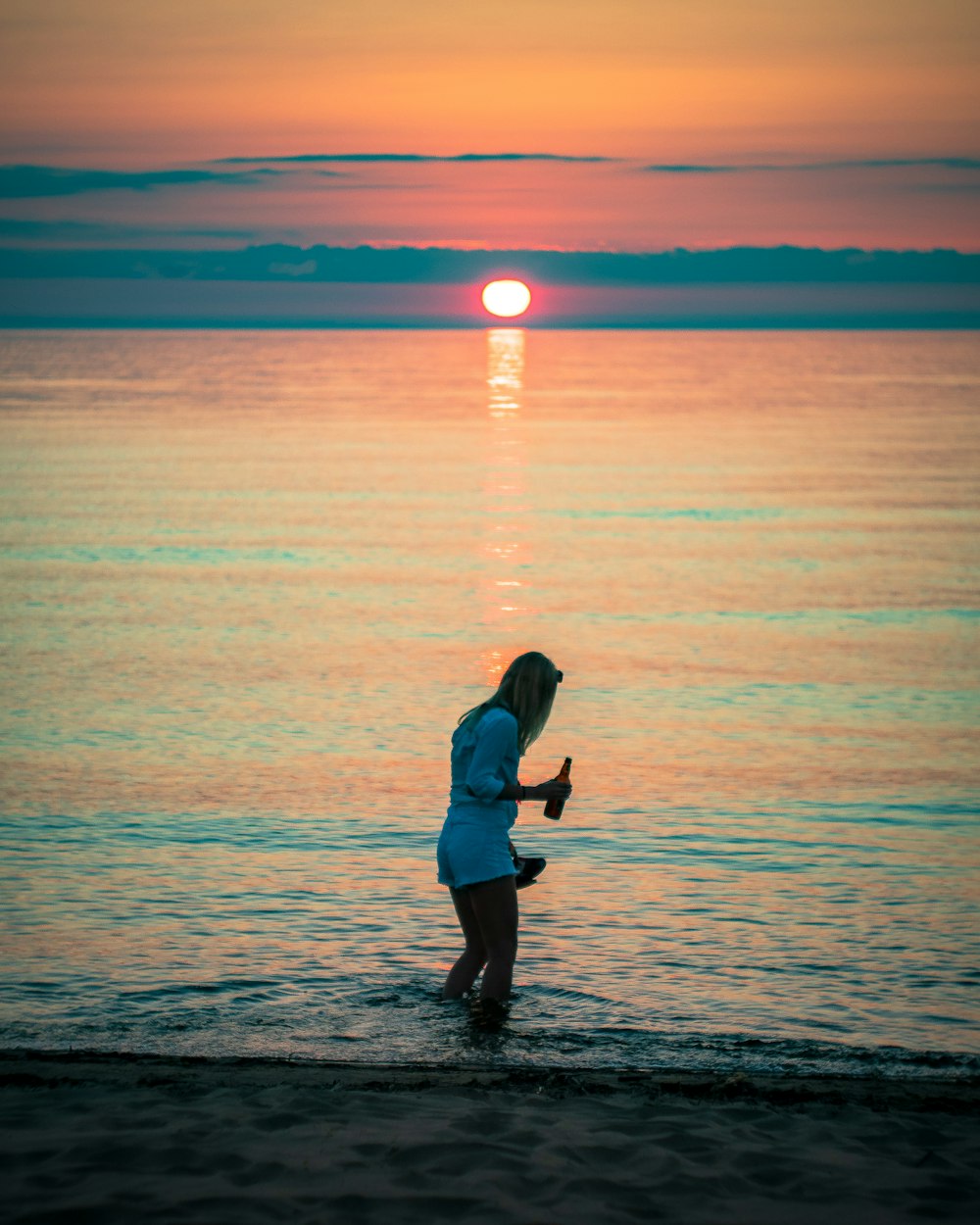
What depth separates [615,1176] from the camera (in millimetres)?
5488

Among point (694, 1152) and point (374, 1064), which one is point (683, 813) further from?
point (694, 1152)

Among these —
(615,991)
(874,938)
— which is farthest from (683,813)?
(615,991)

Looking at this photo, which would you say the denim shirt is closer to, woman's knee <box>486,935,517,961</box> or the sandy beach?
woman's knee <box>486,935,517,961</box>

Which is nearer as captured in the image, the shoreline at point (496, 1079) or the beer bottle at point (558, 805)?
the shoreline at point (496, 1079)

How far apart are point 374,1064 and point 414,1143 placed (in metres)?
1.14

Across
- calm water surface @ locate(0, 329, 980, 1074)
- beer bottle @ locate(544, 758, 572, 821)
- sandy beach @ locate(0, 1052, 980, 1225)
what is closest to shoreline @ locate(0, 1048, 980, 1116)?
sandy beach @ locate(0, 1052, 980, 1225)

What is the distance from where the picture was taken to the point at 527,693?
6.91m

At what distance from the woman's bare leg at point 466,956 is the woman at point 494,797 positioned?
0.03 feet

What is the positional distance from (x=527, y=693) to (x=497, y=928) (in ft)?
4.06

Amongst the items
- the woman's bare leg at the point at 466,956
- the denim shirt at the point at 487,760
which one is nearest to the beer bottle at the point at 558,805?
the denim shirt at the point at 487,760

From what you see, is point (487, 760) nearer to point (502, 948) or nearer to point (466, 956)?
point (502, 948)

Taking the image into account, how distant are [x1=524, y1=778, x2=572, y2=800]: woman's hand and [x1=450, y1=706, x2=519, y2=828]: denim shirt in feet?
0.42

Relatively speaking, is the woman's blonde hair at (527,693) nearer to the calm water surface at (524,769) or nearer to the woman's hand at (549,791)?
the woman's hand at (549,791)

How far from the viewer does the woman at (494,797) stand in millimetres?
6875
